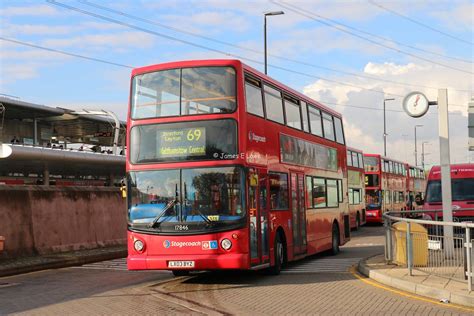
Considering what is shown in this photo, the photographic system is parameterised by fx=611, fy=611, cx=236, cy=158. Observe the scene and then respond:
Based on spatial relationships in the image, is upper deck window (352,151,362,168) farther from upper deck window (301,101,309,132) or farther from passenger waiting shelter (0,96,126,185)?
upper deck window (301,101,309,132)

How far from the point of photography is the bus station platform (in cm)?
930

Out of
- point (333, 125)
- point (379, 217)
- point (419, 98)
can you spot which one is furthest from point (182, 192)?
point (379, 217)

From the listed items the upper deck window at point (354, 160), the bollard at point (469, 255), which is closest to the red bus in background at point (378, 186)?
the upper deck window at point (354, 160)

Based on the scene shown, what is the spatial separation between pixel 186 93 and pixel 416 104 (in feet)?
19.3

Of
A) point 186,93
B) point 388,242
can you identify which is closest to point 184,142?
point 186,93

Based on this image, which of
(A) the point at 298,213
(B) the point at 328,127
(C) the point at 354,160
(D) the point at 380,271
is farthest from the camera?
(C) the point at 354,160

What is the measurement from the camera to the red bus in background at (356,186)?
32094 mm

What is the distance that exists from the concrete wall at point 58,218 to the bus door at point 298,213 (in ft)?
26.4

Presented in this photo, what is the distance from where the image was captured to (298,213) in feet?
50.6

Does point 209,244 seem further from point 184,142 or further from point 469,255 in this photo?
point 469,255

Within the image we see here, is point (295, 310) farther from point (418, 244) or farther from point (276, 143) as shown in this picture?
point (276, 143)

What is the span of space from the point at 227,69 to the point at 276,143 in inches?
103

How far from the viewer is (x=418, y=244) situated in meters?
11.6

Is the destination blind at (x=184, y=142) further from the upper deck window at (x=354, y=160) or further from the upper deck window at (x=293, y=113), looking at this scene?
the upper deck window at (x=354, y=160)
